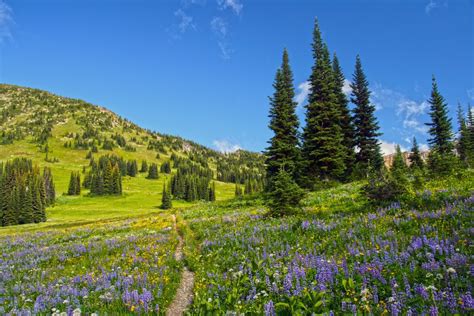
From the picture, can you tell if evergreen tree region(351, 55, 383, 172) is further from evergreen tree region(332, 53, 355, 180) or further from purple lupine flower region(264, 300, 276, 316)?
purple lupine flower region(264, 300, 276, 316)

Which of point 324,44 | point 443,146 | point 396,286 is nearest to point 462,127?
point 443,146

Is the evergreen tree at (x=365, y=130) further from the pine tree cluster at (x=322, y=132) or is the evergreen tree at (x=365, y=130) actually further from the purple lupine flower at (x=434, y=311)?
the purple lupine flower at (x=434, y=311)

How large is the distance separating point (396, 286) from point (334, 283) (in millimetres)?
1430

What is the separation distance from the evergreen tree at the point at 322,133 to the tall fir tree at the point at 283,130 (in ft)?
6.61

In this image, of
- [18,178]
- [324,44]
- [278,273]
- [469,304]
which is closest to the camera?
[469,304]

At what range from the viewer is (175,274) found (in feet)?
33.2

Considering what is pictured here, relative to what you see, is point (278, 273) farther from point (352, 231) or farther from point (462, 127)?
point (462, 127)

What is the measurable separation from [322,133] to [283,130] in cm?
571

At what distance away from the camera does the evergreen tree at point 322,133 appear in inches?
1499

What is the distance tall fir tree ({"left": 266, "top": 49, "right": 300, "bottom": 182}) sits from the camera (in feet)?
128

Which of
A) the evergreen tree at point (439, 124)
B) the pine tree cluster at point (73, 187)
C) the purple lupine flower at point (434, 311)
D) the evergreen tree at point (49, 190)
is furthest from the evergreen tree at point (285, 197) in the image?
the pine tree cluster at point (73, 187)

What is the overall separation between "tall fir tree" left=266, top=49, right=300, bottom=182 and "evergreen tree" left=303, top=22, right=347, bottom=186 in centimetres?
201

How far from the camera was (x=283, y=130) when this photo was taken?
139ft

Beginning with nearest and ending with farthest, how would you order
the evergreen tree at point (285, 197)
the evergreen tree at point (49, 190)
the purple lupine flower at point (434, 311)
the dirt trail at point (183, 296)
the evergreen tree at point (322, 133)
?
the purple lupine flower at point (434, 311) → the dirt trail at point (183, 296) → the evergreen tree at point (285, 197) → the evergreen tree at point (322, 133) → the evergreen tree at point (49, 190)
